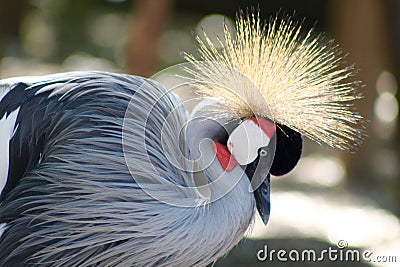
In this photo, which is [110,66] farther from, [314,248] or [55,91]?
[55,91]

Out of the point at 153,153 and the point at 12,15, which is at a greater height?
the point at 12,15

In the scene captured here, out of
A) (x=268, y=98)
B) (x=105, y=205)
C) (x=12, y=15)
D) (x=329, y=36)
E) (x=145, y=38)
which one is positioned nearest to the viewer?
(x=105, y=205)

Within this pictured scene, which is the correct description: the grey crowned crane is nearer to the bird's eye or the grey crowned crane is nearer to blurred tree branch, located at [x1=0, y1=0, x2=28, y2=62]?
the bird's eye

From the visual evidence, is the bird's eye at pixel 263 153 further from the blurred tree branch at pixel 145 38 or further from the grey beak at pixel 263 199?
the blurred tree branch at pixel 145 38

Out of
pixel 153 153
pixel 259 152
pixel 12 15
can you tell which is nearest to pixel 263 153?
pixel 259 152

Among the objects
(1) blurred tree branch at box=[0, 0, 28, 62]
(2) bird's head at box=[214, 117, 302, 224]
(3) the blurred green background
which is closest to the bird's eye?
(2) bird's head at box=[214, 117, 302, 224]

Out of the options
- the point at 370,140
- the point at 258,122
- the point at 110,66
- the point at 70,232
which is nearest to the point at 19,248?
the point at 70,232

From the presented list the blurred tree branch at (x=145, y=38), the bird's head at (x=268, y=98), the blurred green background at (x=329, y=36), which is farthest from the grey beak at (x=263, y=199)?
the blurred tree branch at (x=145, y=38)

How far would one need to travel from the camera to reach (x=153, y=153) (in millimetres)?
1843

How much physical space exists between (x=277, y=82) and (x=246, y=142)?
200 millimetres

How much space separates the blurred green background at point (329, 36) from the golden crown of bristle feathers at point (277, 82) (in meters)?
0.19

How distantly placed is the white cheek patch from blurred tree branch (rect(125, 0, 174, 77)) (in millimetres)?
2089

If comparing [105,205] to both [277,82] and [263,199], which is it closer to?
[263,199]

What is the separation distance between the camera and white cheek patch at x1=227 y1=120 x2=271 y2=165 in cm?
182
